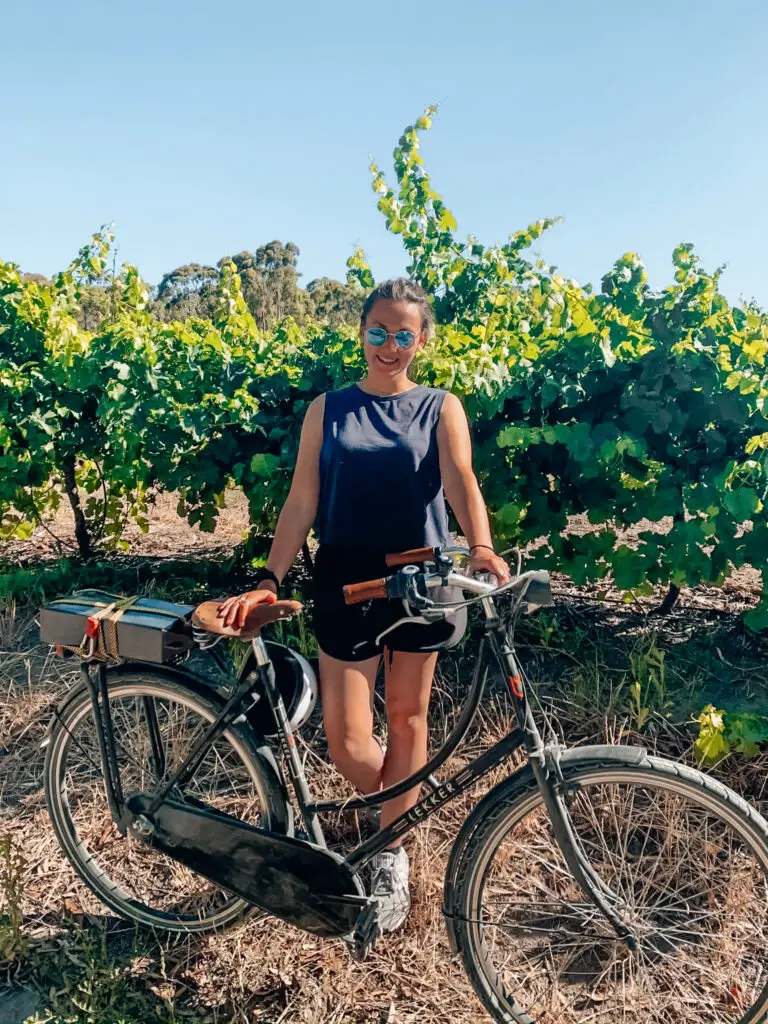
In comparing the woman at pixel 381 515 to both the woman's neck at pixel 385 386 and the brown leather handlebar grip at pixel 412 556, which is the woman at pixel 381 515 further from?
the brown leather handlebar grip at pixel 412 556

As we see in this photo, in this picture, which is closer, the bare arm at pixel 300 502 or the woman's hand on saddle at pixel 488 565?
the woman's hand on saddle at pixel 488 565

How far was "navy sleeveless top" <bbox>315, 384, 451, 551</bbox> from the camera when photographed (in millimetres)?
2225

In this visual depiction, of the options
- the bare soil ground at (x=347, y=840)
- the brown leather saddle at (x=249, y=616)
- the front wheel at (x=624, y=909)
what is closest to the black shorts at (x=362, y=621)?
the brown leather saddle at (x=249, y=616)

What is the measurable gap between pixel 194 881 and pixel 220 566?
2.23 m

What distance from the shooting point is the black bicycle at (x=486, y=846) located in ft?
6.06

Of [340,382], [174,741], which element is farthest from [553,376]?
[174,741]

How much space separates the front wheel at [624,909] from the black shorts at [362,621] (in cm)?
48

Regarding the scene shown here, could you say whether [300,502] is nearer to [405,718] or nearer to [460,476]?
[460,476]

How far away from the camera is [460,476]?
223 centimetres

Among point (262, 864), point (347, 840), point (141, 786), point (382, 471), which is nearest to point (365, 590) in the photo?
point (382, 471)

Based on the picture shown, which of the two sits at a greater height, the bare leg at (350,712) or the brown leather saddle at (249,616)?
the brown leather saddle at (249,616)

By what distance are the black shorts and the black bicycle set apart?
84 millimetres

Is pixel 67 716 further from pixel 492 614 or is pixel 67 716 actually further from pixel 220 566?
pixel 220 566

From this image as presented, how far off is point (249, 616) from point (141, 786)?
1.23 m
